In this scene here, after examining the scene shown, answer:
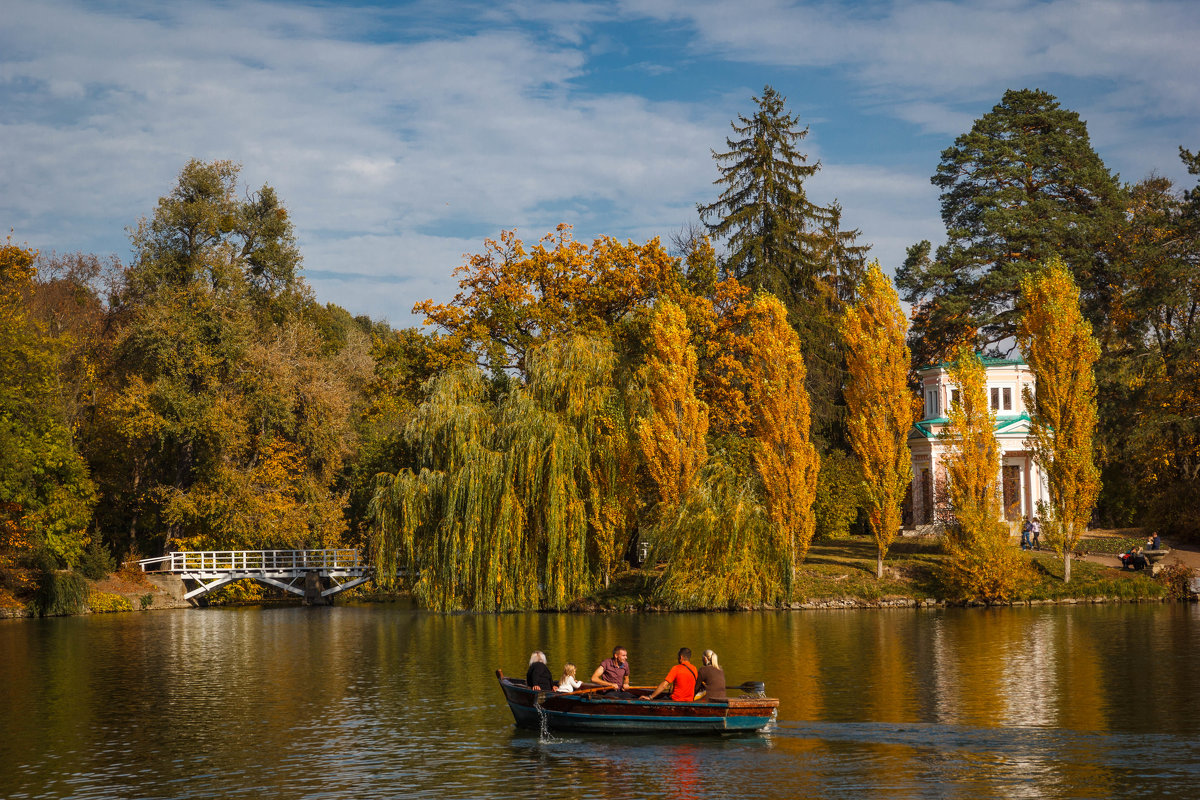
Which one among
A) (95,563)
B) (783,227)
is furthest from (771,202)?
(95,563)

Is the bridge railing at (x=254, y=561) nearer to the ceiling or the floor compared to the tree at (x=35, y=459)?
nearer to the floor

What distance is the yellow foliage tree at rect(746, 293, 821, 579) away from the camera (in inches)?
2068

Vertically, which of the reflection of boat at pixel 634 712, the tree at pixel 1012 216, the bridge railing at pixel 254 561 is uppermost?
the tree at pixel 1012 216

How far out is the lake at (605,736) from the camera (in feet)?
62.0

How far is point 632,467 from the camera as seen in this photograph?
167 ft

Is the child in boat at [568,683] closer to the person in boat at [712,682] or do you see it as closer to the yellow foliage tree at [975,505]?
the person in boat at [712,682]

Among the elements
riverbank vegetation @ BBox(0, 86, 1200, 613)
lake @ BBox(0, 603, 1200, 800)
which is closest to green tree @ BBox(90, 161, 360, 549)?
riverbank vegetation @ BBox(0, 86, 1200, 613)

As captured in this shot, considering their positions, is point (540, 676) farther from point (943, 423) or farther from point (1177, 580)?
point (943, 423)

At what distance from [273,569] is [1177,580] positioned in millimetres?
43387

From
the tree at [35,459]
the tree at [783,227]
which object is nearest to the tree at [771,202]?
the tree at [783,227]

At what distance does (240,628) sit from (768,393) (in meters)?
24.8

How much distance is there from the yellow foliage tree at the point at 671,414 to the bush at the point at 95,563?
94.8 feet

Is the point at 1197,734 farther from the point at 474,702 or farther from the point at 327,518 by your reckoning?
the point at 327,518

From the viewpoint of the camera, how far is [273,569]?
203 feet
